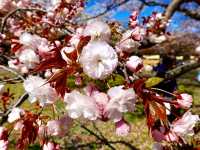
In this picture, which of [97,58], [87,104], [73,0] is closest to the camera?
[97,58]

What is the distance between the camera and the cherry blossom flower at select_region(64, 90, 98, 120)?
1.50 meters

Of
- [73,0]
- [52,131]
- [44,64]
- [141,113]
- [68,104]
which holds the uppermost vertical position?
[73,0]

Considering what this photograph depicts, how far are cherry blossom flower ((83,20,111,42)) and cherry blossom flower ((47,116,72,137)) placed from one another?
0.39 m

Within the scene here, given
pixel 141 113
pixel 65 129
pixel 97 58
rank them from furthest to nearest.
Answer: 1. pixel 141 113
2. pixel 65 129
3. pixel 97 58

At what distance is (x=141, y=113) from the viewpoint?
28.4 ft

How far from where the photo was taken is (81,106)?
4.97 feet

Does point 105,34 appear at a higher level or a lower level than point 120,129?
higher

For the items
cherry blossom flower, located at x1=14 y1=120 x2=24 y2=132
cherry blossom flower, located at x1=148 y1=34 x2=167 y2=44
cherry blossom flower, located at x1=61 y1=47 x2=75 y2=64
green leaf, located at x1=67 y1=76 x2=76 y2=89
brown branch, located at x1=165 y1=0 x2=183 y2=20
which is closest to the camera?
cherry blossom flower, located at x1=61 y1=47 x2=75 y2=64

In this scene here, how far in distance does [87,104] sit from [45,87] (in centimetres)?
22

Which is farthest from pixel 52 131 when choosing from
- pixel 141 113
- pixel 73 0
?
pixel 141 113

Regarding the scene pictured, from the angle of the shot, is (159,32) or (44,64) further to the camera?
(159,32)

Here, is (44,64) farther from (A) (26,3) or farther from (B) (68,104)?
(A) (26,3)

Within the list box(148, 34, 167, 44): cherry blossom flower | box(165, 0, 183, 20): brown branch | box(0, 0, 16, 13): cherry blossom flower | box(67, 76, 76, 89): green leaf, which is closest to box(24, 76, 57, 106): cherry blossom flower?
box(67, 76, 76, 89): green leaf

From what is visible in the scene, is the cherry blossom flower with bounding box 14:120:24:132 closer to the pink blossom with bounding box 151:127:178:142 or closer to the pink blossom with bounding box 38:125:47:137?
the pink blossom with bounding box 38:125:47:137
